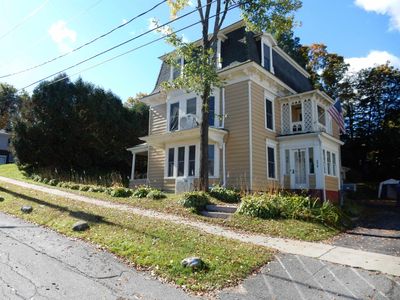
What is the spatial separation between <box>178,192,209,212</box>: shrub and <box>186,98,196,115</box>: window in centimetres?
718

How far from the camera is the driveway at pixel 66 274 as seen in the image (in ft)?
16.6

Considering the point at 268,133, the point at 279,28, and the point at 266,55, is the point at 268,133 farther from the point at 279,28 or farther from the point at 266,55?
the point at 279,28

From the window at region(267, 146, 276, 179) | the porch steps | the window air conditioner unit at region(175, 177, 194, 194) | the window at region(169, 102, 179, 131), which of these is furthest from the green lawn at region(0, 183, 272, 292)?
the window at region(267, 146, 276, 179)

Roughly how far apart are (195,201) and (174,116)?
8.53 metres

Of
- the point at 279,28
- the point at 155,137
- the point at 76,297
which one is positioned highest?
the point at 279,28

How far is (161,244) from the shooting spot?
750cm

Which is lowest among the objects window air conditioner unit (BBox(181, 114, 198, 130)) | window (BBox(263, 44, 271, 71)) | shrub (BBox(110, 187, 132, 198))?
shrub (BBox(110, 187, 132, 198))

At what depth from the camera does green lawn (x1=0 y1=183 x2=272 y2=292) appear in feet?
19.3

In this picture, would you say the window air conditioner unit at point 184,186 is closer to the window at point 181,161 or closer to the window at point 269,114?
the window at point 181,161

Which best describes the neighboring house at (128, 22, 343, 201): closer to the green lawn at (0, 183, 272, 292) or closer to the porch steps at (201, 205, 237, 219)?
the porch steps at (201, 205, 237, 219)

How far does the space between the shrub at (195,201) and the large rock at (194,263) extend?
18.7 ft

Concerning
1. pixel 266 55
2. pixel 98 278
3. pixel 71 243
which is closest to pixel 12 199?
pixel 71 243

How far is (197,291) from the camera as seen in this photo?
17.4ft

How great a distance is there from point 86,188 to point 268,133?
32.7ft
